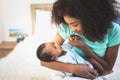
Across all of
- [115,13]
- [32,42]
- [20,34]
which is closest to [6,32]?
[20,34]

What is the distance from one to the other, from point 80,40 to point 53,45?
0.46ft

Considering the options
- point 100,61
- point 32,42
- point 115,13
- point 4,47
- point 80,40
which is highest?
point 115,13

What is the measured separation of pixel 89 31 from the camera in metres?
0.96

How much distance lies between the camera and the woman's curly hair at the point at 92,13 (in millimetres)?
918

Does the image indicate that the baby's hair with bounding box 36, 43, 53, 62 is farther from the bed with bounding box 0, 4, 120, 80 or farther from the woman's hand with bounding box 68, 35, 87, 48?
the bed with bounding box 0, 4, 120, 80

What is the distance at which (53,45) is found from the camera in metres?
1.05

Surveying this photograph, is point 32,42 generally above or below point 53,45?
below

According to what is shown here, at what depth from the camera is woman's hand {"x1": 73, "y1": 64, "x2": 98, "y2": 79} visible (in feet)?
3.33

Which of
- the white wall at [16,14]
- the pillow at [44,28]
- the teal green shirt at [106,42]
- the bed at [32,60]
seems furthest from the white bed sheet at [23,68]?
the white wall at [16,14]

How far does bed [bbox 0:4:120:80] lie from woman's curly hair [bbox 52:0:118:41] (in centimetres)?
32

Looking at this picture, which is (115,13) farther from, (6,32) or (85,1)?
(6,32)

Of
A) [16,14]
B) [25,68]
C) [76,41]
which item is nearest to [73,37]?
[76,41]

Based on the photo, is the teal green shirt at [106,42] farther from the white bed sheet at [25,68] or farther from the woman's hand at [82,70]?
→ the white bed sheet at [25,68]

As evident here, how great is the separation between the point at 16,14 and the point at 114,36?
1.85m
